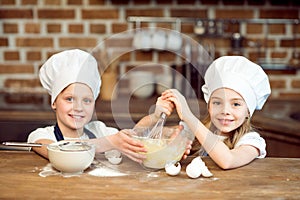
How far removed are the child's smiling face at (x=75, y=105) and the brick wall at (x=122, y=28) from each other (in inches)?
45.2

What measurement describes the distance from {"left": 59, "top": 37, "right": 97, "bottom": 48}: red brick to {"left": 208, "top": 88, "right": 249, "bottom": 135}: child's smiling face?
4.36 ft

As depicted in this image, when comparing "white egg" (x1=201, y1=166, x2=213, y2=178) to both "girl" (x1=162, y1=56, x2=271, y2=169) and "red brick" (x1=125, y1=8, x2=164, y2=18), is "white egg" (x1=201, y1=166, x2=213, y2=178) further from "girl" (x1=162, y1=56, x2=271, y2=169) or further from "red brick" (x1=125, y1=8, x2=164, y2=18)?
"red brick" (x1=125, y1=8, x2=164, y2=18)

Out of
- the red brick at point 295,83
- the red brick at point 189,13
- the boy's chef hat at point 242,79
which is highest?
the red brick at point 189,13

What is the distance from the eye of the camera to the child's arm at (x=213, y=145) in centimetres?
112

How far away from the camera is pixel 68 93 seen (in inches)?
52.8

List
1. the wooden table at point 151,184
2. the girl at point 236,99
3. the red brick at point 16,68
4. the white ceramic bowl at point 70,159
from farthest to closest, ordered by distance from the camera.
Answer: the red brick at point 16,68
the girl at point 236,99
the white ceramic bowl at point 70,159
the wooden table at point 151,184

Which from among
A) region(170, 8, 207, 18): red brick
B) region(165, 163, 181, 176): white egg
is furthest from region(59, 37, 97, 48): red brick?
region(165, 163, 181, 176): white egg

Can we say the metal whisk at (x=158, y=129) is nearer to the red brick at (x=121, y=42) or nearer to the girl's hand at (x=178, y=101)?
the girl's hand at (x=178, y=101)

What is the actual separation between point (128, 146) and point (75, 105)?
0.31 m

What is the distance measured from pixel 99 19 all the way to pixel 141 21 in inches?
8.9

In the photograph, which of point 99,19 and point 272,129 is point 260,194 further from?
point 99,19

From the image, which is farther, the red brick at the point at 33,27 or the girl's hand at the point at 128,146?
the red brick at the point at 33,27

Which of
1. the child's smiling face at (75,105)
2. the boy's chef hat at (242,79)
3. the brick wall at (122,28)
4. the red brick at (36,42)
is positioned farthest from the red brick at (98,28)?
the boy's chef hat at (242,79)

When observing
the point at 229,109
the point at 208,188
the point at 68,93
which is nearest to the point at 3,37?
the point at 68,93
